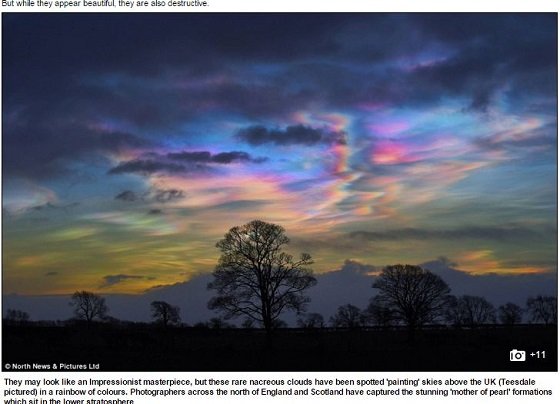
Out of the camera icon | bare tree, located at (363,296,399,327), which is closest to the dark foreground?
the camera icon

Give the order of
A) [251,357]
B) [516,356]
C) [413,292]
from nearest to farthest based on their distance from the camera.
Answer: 1. [516,356]
2. [251,357]
3. [413,292]

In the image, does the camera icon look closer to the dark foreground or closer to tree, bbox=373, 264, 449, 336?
the dark foreground

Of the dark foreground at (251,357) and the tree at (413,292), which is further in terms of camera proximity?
the tree at (413,292)

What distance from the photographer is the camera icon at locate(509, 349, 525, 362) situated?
25.0 m

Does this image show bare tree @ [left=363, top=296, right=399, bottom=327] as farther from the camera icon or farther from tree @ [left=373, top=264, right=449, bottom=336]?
the camera icon

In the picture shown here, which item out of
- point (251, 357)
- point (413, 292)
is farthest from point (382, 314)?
point (251, 357)

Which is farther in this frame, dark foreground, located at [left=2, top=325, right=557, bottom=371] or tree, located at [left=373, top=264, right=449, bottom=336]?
tree, located at [left=373, top=264, right=449, bottom=336]

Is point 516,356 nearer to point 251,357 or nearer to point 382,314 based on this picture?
point 251,357

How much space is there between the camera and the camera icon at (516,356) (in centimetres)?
2502

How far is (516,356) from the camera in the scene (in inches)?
995

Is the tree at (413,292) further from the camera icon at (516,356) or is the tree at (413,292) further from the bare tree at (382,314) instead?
the camera icon at (516,356)

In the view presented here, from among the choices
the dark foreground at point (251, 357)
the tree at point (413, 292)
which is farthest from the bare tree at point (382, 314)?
the dark foreground at point (251, 357)

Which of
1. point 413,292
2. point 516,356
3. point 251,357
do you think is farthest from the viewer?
point 413,292
